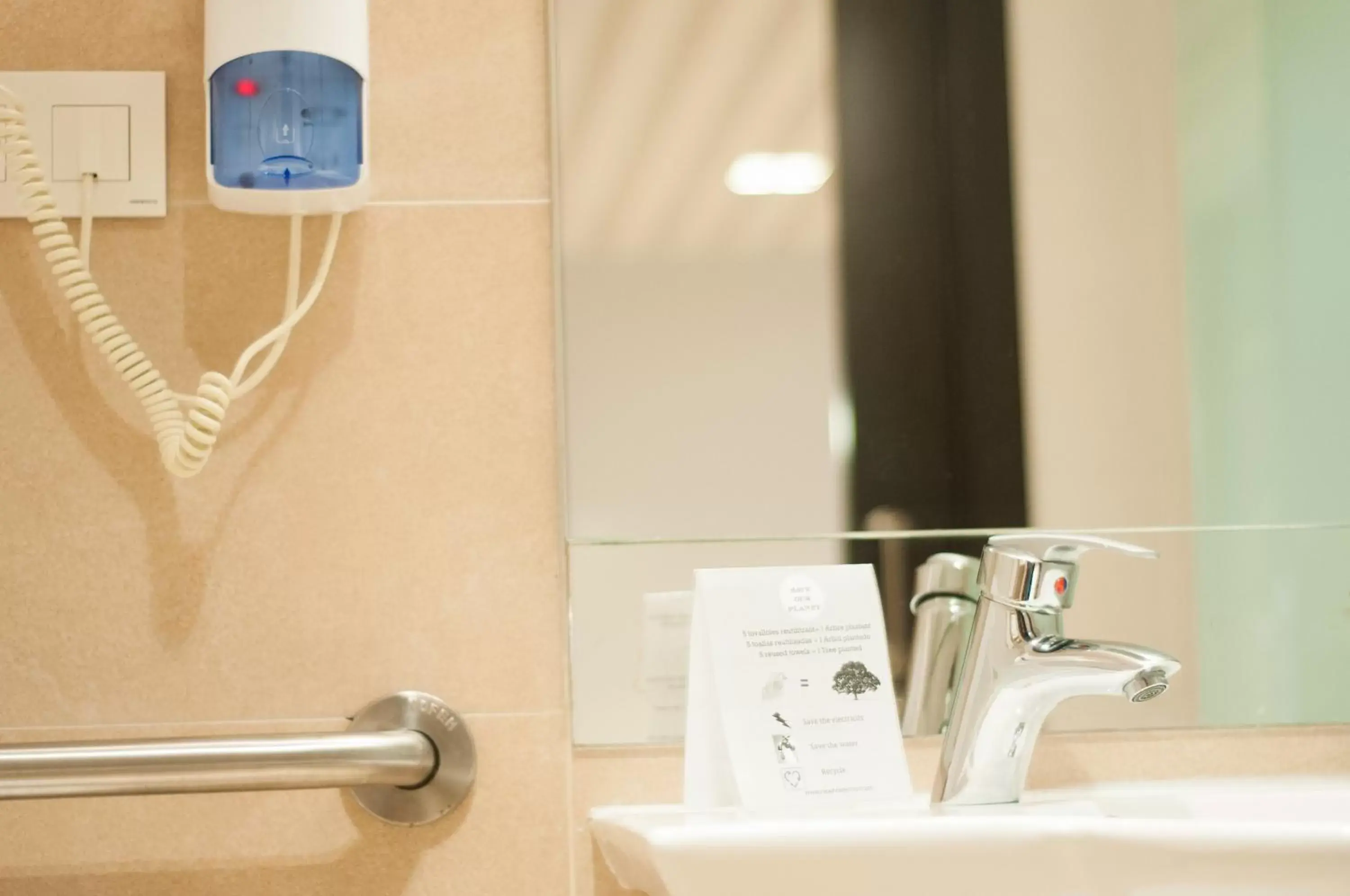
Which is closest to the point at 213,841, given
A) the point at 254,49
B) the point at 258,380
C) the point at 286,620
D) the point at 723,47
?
the point at 286,620

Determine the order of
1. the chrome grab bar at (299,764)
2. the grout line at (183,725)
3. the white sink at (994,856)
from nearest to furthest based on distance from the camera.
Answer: the white sink at (994,856) < the chrome grab bar at (299,764) < the grout line at (183,725)

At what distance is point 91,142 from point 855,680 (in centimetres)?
64

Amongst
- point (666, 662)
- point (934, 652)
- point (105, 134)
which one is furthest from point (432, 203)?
point (934, 652)

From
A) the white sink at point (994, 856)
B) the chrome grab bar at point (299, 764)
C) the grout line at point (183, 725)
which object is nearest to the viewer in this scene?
the white sink at point (994, 856)

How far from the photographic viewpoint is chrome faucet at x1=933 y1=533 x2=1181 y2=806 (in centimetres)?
71

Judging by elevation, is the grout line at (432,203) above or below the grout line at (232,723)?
above

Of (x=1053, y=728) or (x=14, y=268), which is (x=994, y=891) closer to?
(x=1053, y=728)

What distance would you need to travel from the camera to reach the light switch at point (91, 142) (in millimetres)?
798

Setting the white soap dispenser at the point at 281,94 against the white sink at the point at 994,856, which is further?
the white soap dispenser at the point at 281,94

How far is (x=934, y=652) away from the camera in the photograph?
815 mm

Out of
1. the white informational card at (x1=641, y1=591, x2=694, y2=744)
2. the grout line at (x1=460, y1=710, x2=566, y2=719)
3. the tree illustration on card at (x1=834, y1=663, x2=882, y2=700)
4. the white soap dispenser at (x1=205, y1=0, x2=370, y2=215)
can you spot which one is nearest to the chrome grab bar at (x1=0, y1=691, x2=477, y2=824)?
the grout line at (x1=460, y1=710, x2=566, y2=719)

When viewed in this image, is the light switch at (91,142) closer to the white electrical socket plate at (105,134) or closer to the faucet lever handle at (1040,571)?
the white electrical socket plate at (105,134)

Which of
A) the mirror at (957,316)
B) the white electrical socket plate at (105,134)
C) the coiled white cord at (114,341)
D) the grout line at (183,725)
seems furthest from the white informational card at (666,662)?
the white electrical socket plate at (105,134)

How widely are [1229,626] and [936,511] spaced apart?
0.24m
